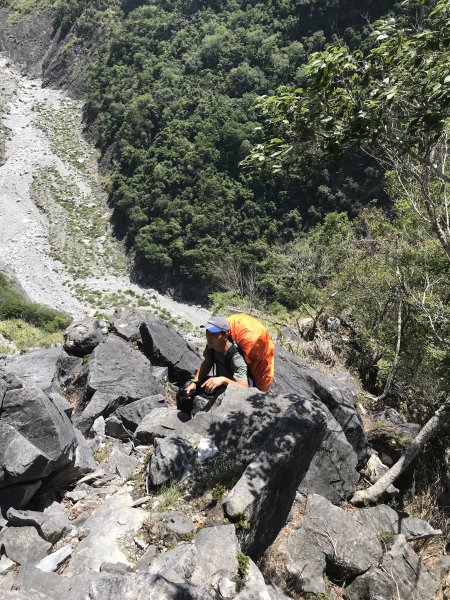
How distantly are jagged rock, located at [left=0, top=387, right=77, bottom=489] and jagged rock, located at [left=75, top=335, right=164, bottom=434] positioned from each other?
2141 mm

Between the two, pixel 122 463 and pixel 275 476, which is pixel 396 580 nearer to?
pixel 275 476

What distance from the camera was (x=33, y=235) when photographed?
46.8 m

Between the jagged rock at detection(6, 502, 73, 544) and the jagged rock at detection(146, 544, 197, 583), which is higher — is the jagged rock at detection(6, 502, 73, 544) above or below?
below

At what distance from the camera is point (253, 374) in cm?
534

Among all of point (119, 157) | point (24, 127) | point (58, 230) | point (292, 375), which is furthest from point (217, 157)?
point (292, 375)

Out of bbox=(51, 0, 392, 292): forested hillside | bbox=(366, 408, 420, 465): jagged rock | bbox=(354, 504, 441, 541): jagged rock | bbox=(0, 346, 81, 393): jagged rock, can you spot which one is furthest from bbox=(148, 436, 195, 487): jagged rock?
bbox=(51, 0, 392, 292): forested hillside

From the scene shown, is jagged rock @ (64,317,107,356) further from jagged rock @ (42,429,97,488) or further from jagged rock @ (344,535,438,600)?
jagged rock @ (344,535,438,600)

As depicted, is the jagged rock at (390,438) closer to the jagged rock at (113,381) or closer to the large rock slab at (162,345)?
the large rock slab at (162,345)

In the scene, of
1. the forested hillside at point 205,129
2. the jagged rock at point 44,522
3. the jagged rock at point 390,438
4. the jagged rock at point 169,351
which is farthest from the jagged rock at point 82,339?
the forested hillside at point 205,129

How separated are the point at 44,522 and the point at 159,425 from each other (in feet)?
6.35

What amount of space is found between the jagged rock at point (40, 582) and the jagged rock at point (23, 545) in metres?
0.21

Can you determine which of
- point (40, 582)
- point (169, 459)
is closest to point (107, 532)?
point (40, 582)

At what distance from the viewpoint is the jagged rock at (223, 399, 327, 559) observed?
12.9ft

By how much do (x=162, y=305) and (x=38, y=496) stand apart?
39.4m
